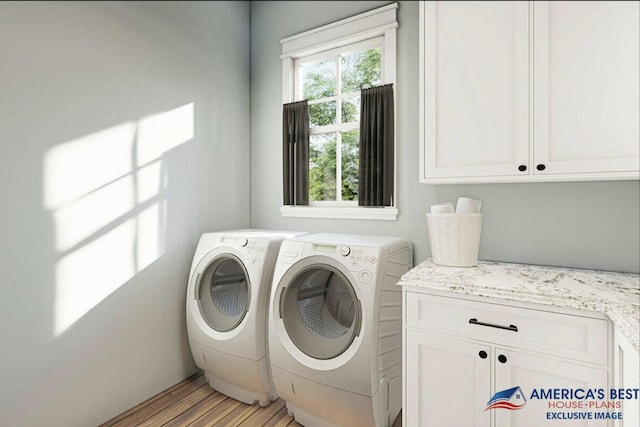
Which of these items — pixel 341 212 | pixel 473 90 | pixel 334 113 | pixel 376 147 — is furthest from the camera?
pixel 334 113

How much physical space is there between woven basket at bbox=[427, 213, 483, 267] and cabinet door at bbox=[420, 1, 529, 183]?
0.63 ft

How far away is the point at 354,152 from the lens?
2.30 m

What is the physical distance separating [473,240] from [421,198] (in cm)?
52

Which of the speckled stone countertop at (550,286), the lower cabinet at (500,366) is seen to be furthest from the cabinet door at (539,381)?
the speckled stone countertop at (550,286)

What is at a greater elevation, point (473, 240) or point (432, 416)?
point (473, 240)

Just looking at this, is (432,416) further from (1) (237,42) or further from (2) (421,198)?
(1) (237,42)

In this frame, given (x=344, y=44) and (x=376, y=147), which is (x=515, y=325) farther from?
(x=344, y=44)

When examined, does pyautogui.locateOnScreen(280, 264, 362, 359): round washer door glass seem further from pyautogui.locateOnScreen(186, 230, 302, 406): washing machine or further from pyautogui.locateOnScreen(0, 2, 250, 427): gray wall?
pyautogui.locateOnScreen(0, 2, 250, 427): gray wall

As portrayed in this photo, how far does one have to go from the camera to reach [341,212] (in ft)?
7.46

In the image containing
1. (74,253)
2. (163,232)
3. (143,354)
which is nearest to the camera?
(74,253)

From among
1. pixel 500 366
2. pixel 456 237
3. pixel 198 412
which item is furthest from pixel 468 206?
pixel 198 412

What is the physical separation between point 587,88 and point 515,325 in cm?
97

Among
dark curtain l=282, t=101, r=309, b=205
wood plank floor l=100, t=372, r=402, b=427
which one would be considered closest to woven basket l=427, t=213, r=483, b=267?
wood plank floor l=100, t=372, r=402, b=427

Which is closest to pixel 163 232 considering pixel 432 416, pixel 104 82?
pixel 104 82
